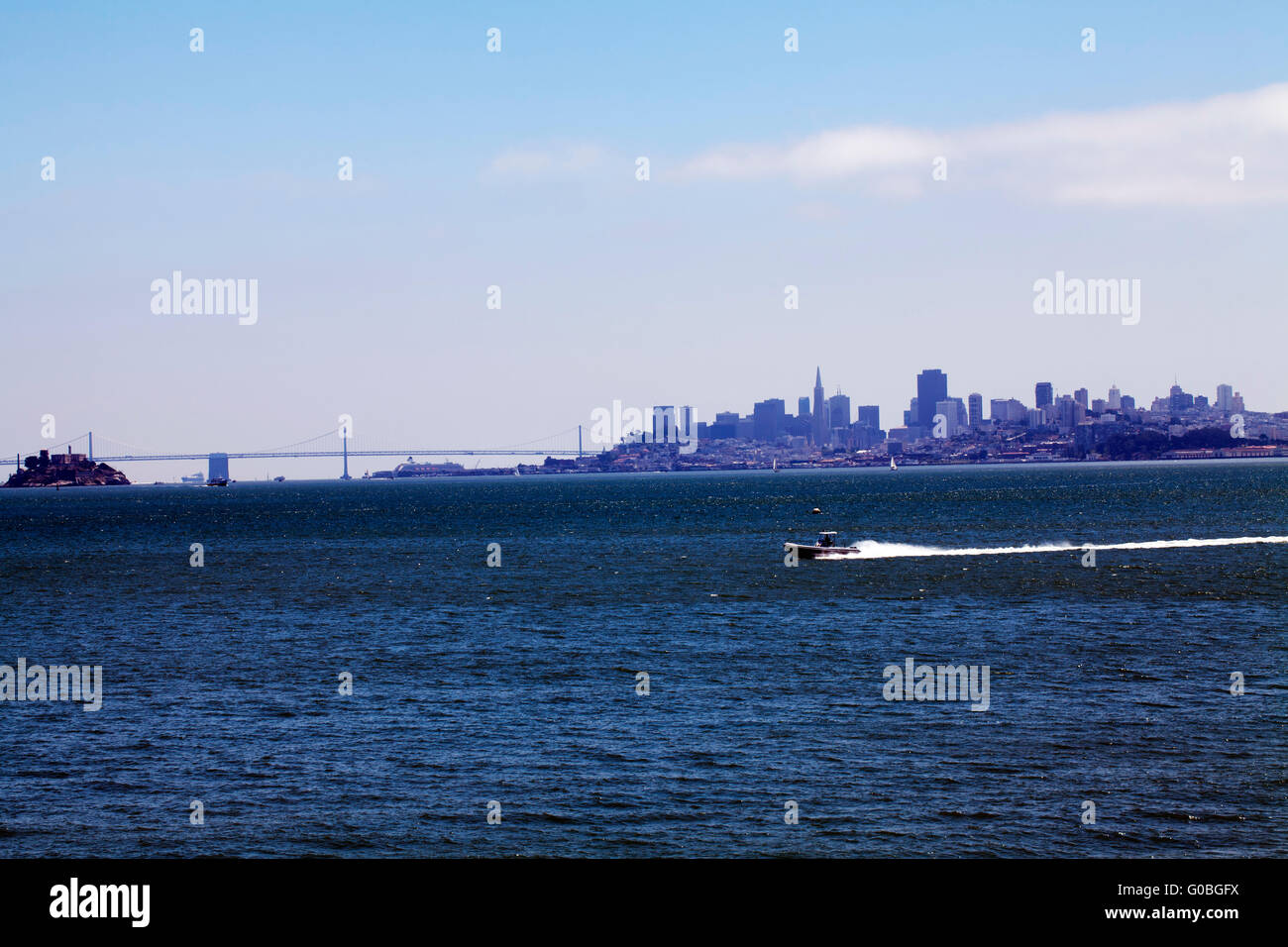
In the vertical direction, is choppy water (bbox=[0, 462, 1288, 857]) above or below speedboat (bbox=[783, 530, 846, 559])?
below
